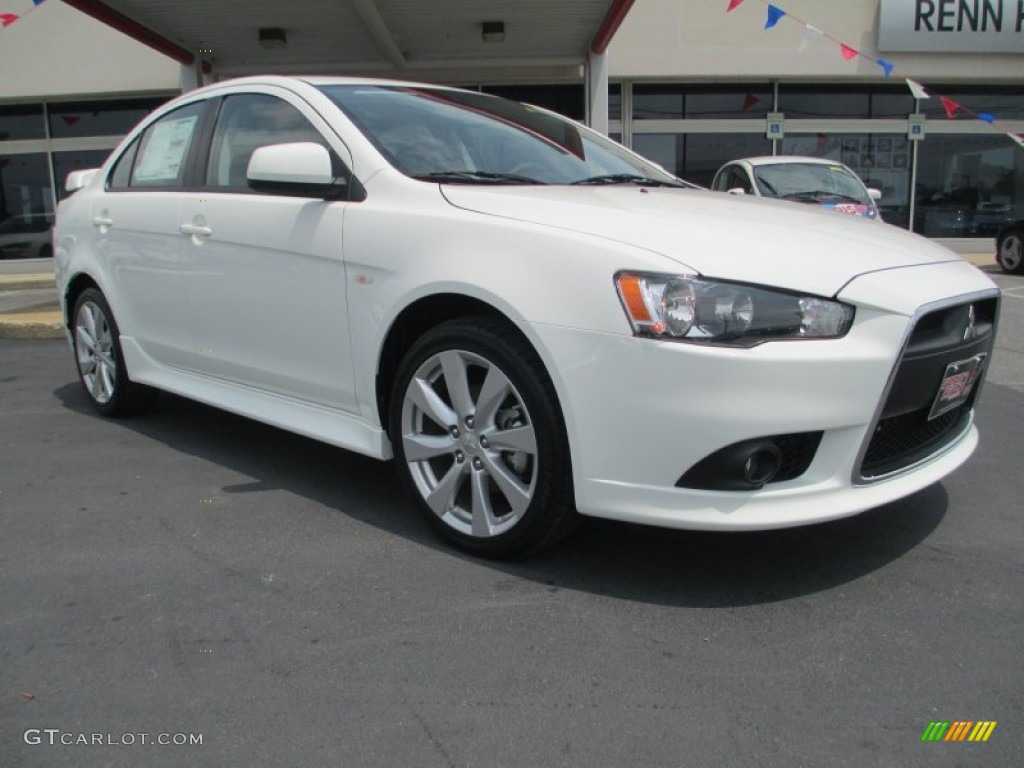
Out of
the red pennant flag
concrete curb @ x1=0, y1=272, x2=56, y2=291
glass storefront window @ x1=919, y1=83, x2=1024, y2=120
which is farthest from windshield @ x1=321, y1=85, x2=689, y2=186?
glass storefront window @ x1=919, y1=83, x2=1024, y2=120

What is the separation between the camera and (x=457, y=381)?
2861mm

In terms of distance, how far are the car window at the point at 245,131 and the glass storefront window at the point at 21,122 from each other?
43.1 feet

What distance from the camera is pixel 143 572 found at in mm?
2914

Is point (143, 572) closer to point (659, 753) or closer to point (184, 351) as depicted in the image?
point (184, 351)

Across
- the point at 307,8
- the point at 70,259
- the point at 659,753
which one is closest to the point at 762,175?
the point at 307,8

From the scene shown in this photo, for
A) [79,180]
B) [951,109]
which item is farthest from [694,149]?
[79,180]

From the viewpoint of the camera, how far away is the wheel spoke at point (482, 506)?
2.85 m

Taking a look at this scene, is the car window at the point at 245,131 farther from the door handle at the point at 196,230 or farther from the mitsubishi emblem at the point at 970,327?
the mitsubishi emblem at the point at 970,327

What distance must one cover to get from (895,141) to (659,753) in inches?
650

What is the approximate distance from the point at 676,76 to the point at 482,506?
13.2m

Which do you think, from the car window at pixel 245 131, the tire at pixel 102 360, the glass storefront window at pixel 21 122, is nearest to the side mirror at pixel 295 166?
the car window at pixel 245 131

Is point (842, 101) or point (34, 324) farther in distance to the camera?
point (842, 101)

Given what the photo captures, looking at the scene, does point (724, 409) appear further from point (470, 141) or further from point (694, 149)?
point (694, 149)

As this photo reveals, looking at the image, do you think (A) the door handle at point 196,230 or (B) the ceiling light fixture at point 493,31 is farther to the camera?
(B) the ceiling light fixture at point 493,31
